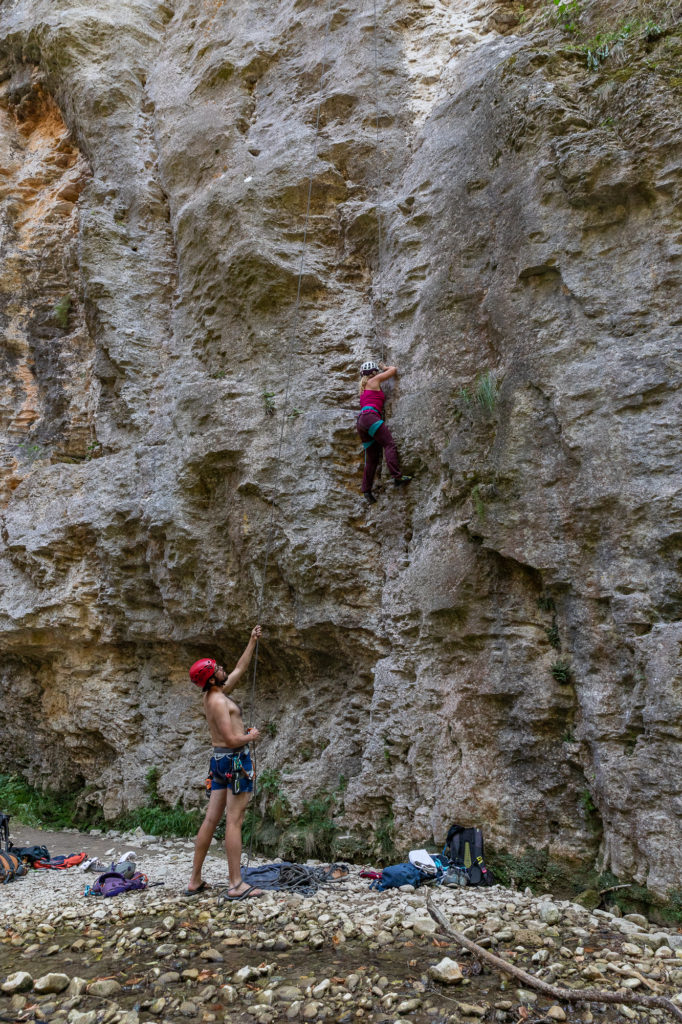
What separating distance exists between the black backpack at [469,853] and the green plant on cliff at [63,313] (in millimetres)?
8354

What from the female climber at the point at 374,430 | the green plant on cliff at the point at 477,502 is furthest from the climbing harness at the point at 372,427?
the green plant on cliff at the point at 477,502

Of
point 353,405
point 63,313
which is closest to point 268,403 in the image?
point 353,405

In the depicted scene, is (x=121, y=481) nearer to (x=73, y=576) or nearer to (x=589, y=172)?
(x=73, y=576)

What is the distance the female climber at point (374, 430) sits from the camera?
20.6 ft

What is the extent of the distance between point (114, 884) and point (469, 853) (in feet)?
9.08

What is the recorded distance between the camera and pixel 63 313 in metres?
9.53

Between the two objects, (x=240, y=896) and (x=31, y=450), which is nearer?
(x=240, y=896)

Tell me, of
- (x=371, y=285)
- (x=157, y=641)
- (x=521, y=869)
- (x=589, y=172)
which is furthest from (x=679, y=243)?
(x=157, y=641)

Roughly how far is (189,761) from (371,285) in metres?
5.73

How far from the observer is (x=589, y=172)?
17.2 feet

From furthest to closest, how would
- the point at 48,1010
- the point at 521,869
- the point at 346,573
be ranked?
the point at 346,573
the point at 521,869
the point at 48,1010

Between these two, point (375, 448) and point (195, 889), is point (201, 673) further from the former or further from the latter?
point (375, 448)

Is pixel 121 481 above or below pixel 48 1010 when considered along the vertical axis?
above

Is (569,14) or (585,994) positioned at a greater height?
(569,14)
